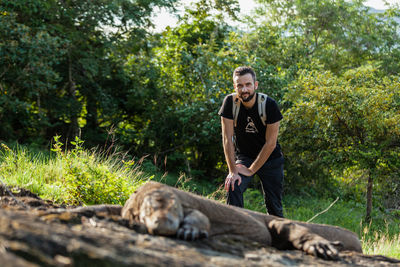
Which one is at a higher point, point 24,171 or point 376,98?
point 376,98

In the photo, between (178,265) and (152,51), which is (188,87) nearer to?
(152,51)

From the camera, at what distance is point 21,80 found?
1195 centimetres

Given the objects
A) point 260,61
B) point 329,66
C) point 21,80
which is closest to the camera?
point 21,80

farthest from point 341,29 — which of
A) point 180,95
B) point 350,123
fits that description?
point 350,123

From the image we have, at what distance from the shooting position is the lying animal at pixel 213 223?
2.97 meters

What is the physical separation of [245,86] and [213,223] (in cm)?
171

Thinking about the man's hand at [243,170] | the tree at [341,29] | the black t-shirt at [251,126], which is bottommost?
the man's hand at [243,170]

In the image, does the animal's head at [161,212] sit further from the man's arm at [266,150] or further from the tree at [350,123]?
the tree at [350,123]

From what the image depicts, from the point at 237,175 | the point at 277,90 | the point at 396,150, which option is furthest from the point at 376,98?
the point at 237,175

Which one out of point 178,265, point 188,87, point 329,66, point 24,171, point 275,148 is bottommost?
point 24,171

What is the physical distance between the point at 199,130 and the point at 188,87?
4.62 ft

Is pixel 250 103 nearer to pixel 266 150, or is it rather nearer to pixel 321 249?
pixel 266 150

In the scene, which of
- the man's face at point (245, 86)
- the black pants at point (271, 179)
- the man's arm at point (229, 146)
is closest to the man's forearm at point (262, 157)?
the black pants at point (271, 179)

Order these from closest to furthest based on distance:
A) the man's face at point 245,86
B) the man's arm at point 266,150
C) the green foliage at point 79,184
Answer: the man's face at point 245,86 < the man's arm at point 266,150 < the green foliage at point 79,184
